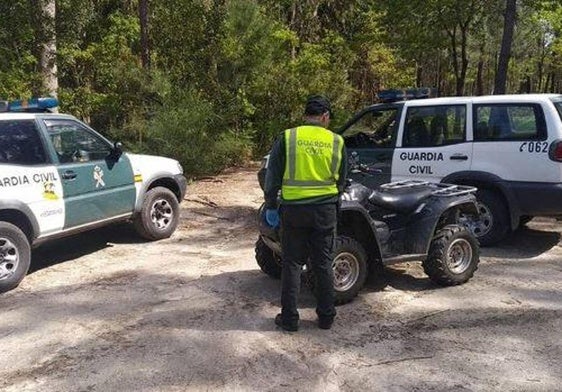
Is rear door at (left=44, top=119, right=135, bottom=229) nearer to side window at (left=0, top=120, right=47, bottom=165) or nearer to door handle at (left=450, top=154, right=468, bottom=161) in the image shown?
side window at (left=0, top=120, right=47, bottom=165)

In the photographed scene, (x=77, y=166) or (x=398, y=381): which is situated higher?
(x=77, y=166)

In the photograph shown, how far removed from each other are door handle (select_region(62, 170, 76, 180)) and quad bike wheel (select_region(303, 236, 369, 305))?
3.06 meters

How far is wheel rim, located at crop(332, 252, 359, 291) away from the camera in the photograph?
5293 millimetres

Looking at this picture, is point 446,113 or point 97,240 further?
point 97,240

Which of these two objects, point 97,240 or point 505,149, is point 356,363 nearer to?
point 505,149

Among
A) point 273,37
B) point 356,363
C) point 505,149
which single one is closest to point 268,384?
point 356,363

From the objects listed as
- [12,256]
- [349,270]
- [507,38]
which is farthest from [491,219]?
[507,38]

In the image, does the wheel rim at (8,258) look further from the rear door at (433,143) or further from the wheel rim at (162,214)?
the rear door at (433,143)

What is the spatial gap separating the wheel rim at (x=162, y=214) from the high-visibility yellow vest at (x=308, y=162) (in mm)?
3856

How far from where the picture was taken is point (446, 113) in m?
7.56

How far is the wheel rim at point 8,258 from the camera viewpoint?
5965 millimetres

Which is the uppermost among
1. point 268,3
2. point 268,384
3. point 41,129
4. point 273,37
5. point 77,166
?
point 268,3

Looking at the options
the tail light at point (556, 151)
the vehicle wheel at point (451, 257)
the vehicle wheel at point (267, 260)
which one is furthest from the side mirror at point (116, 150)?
the tail light at point (556, 151)

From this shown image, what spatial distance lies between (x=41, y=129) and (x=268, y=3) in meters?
14.8
